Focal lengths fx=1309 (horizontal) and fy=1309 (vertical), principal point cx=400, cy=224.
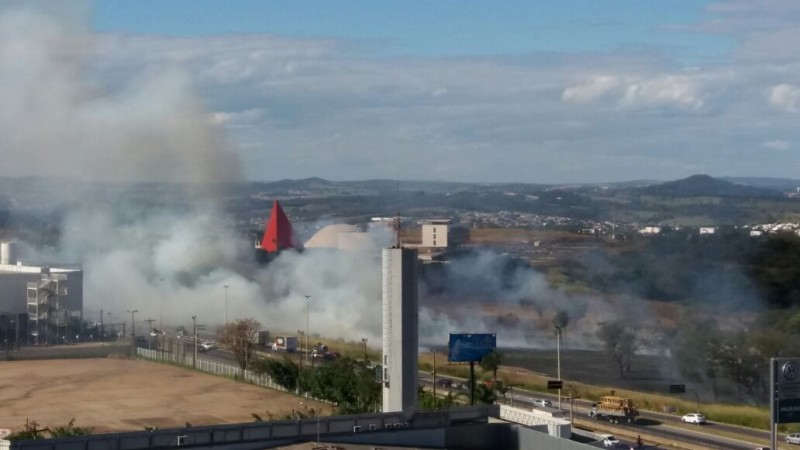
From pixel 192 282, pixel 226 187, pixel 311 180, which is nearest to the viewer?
pixel 192 282

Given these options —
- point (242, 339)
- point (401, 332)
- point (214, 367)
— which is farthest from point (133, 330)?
point (401, 332)

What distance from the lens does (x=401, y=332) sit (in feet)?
74.3

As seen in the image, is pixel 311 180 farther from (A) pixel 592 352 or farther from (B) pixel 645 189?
(A) pixel 592 352

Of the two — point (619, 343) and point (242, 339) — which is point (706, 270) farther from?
point (242, 339)

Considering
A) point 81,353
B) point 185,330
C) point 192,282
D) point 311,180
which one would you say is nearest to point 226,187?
point 192,282

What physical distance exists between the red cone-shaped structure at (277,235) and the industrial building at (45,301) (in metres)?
14.0

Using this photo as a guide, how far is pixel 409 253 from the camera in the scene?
2288 centimetres

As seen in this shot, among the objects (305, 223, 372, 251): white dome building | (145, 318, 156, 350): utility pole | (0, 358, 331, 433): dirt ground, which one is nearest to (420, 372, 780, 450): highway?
(0, 358, 331, 433): dirt ground

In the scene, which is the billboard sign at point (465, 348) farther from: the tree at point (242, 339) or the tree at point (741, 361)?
the tree at point (242, 339)

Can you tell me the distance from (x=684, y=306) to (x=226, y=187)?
39.0 meters

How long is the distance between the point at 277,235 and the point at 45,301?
1741 cm

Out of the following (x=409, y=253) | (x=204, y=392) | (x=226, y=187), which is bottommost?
(x=204, y=392)

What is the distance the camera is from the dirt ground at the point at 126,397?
37.8 m

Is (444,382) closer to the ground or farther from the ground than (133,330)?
closer to the ground
